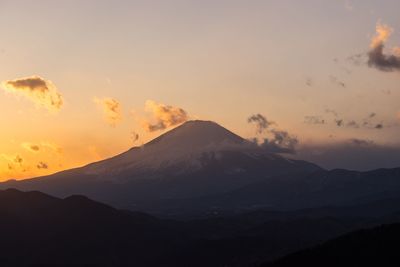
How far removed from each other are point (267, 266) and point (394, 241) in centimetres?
3624

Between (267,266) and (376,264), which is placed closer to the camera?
(376,264)

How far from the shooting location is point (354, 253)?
185m

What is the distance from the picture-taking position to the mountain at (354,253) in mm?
176125

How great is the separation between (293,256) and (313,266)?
32.0 ft

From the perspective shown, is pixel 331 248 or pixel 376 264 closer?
pixel 376 264

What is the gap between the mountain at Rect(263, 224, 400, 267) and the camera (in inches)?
6934

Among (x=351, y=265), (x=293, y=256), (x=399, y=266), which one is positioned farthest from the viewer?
(x=293, y=256)

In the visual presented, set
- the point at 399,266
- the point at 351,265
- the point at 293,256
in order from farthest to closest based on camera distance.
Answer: the point at 293,256
the point at 351,265
the point at 399,266

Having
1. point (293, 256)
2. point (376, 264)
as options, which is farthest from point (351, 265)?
point (293, 256)

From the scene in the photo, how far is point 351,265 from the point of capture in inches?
6929

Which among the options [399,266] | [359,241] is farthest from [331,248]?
[399,266]

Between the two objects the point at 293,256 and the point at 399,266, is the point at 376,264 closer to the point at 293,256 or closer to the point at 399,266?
the point at 399,266

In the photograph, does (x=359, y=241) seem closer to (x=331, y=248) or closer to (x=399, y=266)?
(x=331, y=248)

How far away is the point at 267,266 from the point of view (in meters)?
186
